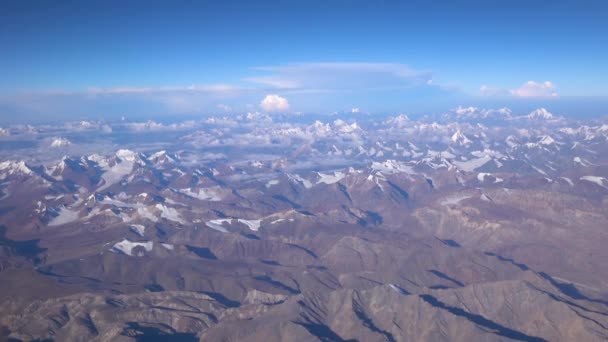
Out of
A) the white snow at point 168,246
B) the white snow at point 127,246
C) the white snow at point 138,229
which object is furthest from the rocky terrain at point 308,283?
the white snow at point 138,229

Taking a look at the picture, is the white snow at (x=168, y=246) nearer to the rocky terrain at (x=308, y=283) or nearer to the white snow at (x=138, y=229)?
the rocky terrain at (x=308, y=283)

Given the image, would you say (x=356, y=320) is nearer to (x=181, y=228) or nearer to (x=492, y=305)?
(x=492, y=305)

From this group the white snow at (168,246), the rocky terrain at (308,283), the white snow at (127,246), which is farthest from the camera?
the white snow at (168,246)

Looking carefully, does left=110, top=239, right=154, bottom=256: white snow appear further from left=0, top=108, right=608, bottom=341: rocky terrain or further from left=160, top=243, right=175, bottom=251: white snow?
left=160, top=243, right=175, bottom=251: white snow

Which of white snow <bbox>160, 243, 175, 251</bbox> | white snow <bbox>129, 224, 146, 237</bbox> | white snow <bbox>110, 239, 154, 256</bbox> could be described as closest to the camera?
white snow <bbox>110, 239, 154, 256</bbox>

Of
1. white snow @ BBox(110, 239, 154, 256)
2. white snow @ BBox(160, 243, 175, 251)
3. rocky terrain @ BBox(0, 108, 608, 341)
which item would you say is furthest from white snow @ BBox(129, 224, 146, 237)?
white snow @ BBox(160, 243, 175, 251)

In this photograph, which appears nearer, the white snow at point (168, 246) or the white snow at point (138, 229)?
the white snow at point (168, 246)

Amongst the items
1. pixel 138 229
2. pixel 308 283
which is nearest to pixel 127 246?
pixel 138 229

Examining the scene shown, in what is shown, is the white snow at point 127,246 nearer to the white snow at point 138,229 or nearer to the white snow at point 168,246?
the white snow at point 168,246

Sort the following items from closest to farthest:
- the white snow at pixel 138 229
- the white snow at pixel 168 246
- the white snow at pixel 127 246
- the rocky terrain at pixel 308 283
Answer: the rocky terrain at pixel 308 283
the white snow at pixel 127 246
the white snow at pixel 168 246
the white snow at pixel 138 229
